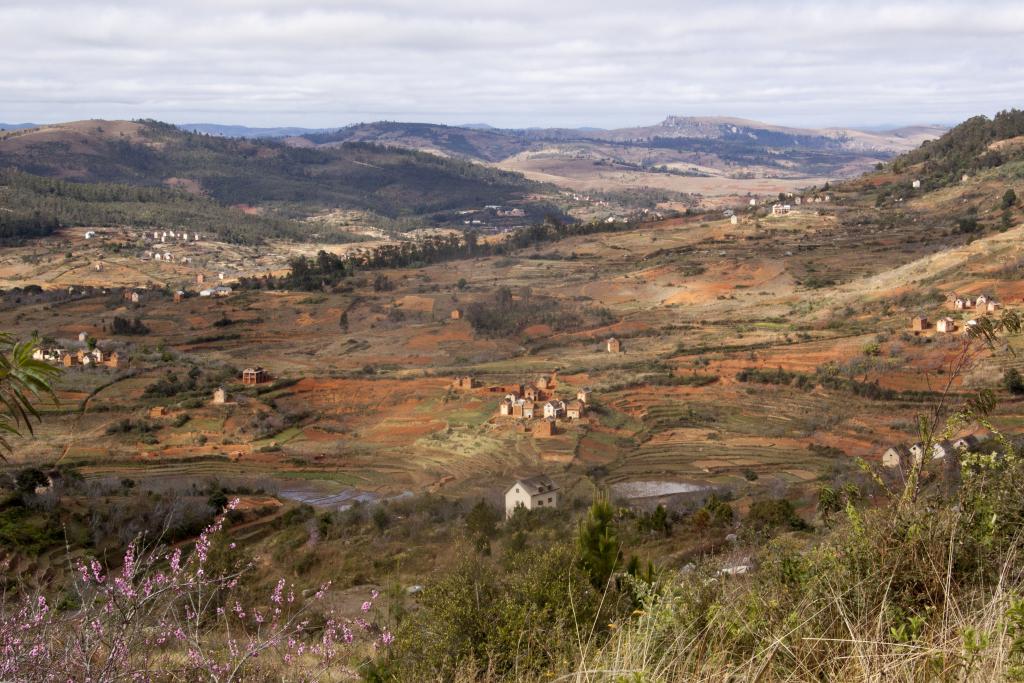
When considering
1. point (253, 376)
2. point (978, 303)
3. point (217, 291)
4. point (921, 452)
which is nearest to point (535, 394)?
point (253, 376)

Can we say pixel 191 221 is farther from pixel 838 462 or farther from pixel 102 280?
pixel 838 462

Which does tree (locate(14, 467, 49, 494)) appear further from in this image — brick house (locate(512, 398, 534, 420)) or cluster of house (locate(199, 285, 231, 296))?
cluster of house (locate(199, 285, 231, 296))

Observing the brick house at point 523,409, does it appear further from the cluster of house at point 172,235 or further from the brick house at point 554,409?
the cluster of house at point 172,235

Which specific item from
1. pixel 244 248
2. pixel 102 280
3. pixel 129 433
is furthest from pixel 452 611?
pixel 244 248

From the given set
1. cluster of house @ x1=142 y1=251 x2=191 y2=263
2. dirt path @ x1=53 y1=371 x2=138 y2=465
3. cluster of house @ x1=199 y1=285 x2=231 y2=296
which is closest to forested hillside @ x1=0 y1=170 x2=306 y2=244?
cluster of house @ x1=142 y1=251 x2=191 y2=263

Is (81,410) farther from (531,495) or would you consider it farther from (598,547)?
(598,547)

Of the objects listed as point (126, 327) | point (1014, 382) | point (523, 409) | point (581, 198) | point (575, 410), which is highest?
point (581, 198)
